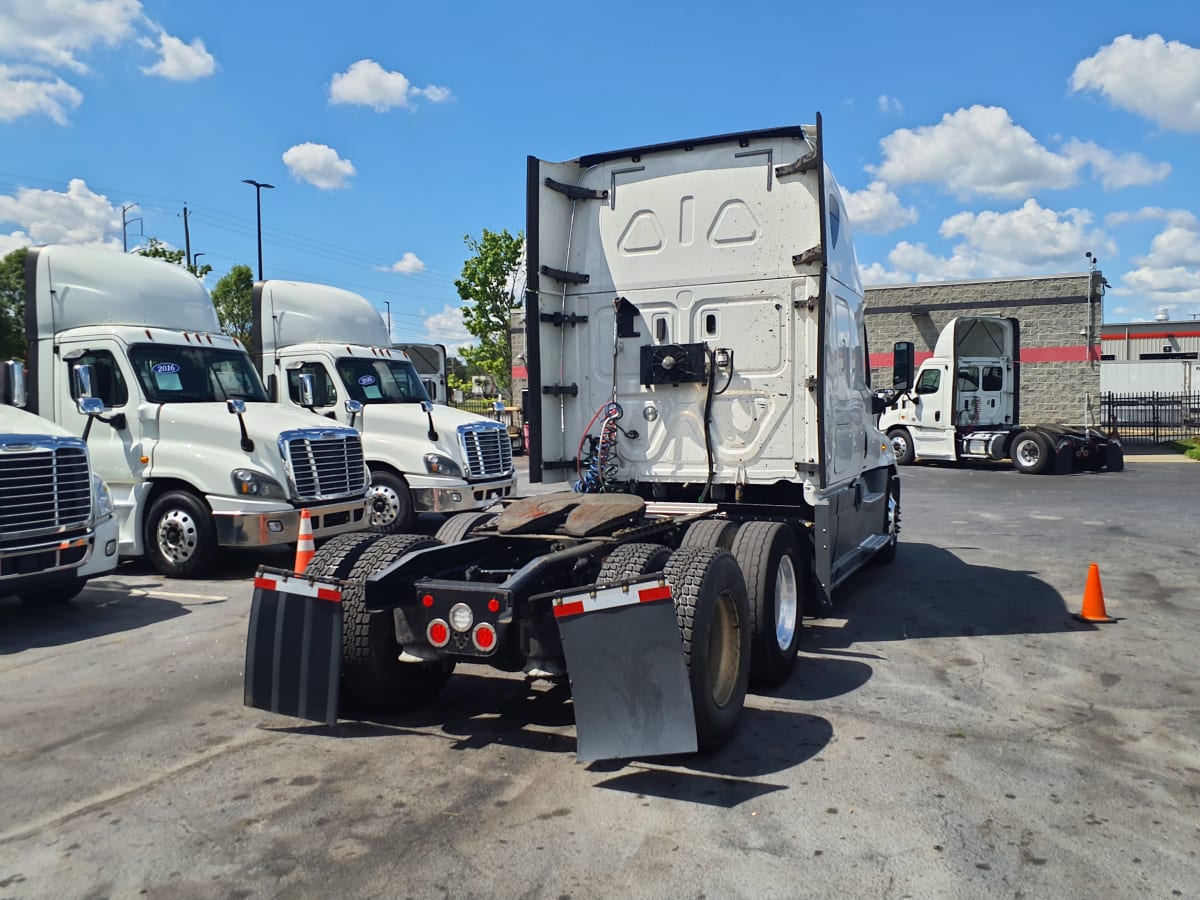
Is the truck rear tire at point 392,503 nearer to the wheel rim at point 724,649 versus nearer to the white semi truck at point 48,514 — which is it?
the white semi truck at point 48,514

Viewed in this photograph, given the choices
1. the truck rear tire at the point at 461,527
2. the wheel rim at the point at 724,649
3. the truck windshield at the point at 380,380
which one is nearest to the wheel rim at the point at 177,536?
the truck windshield at the point at 380,380

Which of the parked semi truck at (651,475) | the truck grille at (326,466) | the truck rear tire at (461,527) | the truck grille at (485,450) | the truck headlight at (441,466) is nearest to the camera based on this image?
the parked semi truck at (651,475)

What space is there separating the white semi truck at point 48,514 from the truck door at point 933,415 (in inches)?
781

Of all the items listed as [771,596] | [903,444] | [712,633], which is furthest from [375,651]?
[903,444]

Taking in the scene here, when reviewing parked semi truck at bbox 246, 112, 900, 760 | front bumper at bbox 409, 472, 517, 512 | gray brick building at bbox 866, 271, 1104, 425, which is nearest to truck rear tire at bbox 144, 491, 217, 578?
front bumper at bbox 409, 472, 517, 512

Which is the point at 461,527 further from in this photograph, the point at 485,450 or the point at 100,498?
the point at 485,450

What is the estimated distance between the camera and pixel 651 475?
7.70 metres

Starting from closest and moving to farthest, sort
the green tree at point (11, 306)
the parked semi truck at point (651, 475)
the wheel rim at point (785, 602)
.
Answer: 1. the parked semi truck at point (651, 475)
2. the wheel rim at point (785, 602)
3. the green tree at point (11, 306)

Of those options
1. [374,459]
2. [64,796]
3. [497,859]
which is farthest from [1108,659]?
[374,459]

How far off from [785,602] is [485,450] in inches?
286

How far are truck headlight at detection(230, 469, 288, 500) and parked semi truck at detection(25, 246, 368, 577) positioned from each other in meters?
0.01

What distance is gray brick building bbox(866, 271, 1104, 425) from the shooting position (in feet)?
101

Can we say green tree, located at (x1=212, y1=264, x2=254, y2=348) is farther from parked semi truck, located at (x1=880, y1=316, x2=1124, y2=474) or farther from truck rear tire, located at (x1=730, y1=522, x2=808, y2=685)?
truck rear tire, located at (x1=730, y1=522, x2=808, y2=685)

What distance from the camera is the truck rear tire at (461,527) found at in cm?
621
